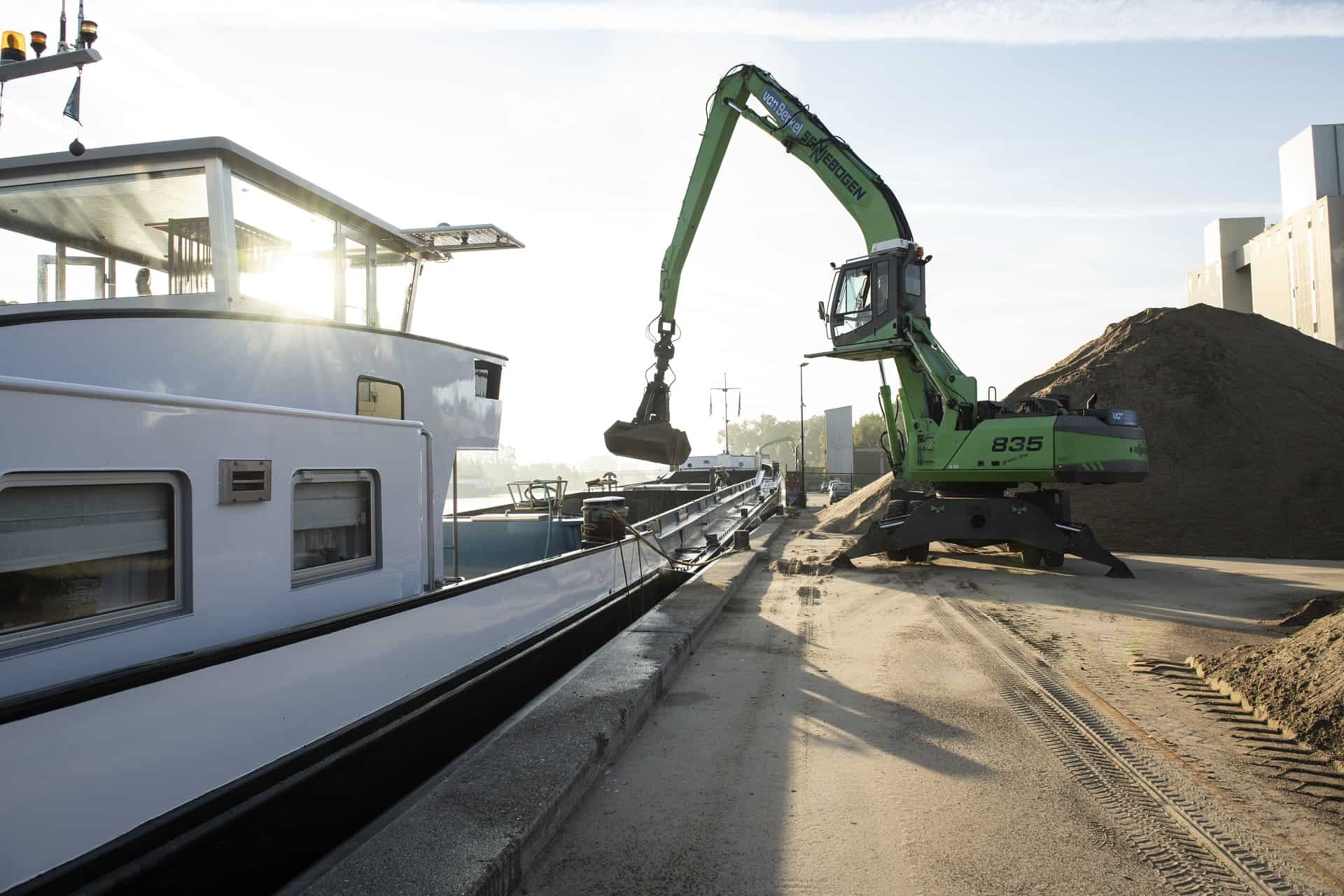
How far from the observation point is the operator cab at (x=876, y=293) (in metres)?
11.1

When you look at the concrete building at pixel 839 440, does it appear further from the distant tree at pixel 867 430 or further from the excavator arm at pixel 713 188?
the distant tree at pixel 867 430

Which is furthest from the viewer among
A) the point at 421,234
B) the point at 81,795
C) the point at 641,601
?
the point at 641,601

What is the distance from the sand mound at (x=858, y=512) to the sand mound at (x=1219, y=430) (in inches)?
158

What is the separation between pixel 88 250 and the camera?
5133 mm

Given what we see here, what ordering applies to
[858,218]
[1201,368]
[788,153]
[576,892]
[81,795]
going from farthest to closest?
[1201,368] < [788,153] < [858,218] < [576,892] < [81,795]

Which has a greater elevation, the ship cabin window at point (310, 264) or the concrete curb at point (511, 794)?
the ship cabin window at point (310, 264)

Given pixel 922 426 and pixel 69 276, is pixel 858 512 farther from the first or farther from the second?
pixel 69 276

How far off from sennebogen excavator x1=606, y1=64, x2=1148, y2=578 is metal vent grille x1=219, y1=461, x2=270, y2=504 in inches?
355

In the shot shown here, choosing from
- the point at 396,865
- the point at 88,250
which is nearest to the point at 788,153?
the point at 88,250

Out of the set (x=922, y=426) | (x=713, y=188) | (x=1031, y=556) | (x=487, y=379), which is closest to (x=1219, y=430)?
(x=1031, y=556)

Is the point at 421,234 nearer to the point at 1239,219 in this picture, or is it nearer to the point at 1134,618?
the point at 1134,618

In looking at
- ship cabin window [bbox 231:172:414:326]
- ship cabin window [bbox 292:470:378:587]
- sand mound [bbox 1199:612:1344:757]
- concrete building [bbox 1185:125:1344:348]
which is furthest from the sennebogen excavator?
concrete building [bbox 1185:125:1344:348]

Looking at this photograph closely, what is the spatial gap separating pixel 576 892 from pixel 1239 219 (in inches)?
1827

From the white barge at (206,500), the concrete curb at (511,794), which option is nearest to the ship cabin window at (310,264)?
the white barge at (206,500)
